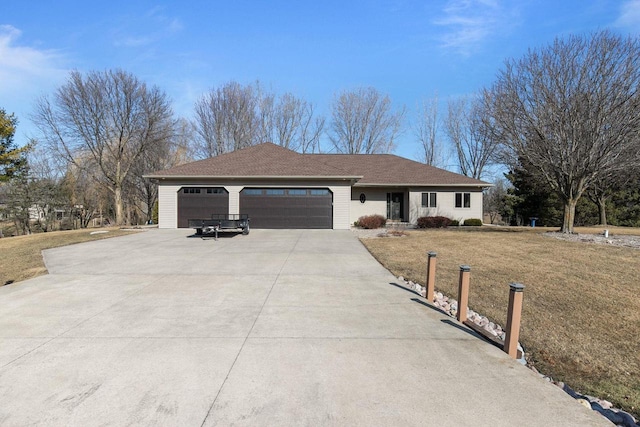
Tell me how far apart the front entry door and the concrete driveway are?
18.4m

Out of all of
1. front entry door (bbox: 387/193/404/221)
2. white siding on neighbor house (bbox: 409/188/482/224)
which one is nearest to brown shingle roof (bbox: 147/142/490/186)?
white siding on neighbor house (bbox: 409/188/482/224)

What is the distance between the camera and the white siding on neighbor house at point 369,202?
81.3 ft

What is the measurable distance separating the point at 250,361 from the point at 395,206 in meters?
22.5

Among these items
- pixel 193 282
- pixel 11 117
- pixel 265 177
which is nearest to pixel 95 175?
pixel 11 117

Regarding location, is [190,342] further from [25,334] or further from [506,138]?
[506,138]

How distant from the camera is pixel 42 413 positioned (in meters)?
2.80

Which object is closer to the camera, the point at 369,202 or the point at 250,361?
the point at 250,361

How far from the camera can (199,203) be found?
20781 mm

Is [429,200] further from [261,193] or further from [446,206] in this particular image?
[261,193]

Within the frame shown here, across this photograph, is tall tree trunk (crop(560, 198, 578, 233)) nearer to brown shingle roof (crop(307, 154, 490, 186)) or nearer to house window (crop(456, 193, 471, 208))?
brown shingle roof (crop(307, 154, 490, 186))

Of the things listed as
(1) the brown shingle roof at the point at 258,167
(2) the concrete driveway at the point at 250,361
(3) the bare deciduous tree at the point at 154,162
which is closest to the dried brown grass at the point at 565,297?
(2) the concrete driveway at the point at 250,361

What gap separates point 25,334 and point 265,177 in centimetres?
1602

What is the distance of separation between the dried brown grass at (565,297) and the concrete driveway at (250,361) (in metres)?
0.94

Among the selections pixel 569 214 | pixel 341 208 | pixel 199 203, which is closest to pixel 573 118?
pixel 569 214
